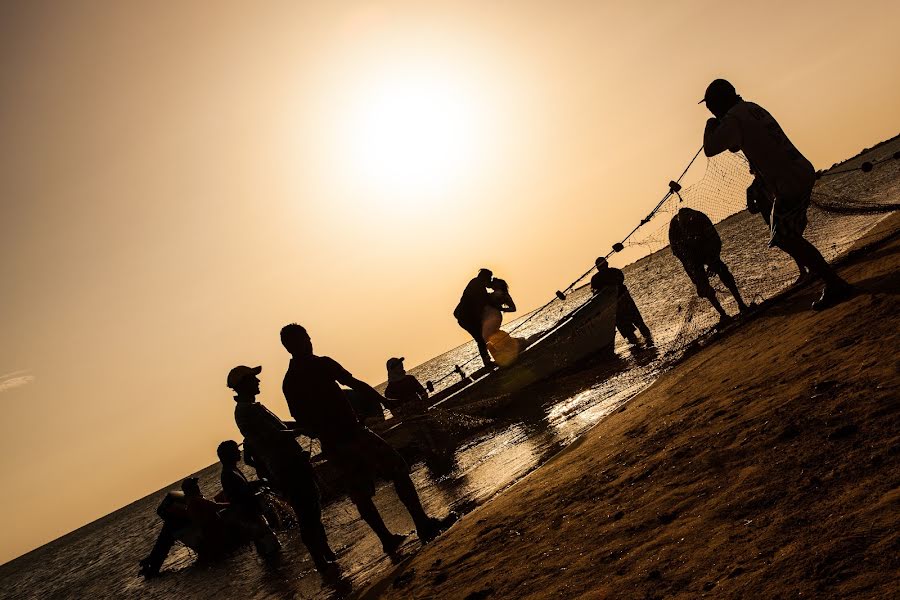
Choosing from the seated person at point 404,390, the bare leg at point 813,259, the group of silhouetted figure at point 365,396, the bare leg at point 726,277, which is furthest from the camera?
the seated person at point 404,390

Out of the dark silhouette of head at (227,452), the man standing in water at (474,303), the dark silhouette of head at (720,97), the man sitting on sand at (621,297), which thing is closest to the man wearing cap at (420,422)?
the man standing in water at (474,303)

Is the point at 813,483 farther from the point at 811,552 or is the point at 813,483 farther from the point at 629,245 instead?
the point at 629,245

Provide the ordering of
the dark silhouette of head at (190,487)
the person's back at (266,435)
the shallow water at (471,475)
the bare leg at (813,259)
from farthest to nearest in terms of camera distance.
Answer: the dark silhouette of head at (190,487) < the shallow water at (471,475) < the person's back at (266,435) < the bare leg at (813,259)

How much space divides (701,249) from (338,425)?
26.2 ft

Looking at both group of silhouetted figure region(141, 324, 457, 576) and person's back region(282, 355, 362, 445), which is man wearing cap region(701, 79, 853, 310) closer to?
group of silhouetted figure region(141, 324, 457, 576)

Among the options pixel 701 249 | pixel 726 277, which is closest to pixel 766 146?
pixel 701 249

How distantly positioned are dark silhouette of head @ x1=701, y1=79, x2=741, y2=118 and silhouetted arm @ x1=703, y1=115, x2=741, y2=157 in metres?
0.35

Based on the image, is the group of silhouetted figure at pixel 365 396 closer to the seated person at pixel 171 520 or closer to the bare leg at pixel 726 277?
the bare leg at pixel 726 277

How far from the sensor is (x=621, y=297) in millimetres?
16031

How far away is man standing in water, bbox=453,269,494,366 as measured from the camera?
13018mm

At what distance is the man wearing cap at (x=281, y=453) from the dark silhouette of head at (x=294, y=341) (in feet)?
3.78

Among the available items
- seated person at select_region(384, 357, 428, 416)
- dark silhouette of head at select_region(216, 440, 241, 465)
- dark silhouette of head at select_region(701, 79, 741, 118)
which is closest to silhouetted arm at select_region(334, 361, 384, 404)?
seated person at select_region(384, 357, 428, 416)

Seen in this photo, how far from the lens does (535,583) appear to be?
3459 mm

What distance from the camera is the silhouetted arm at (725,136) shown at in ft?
19.6
